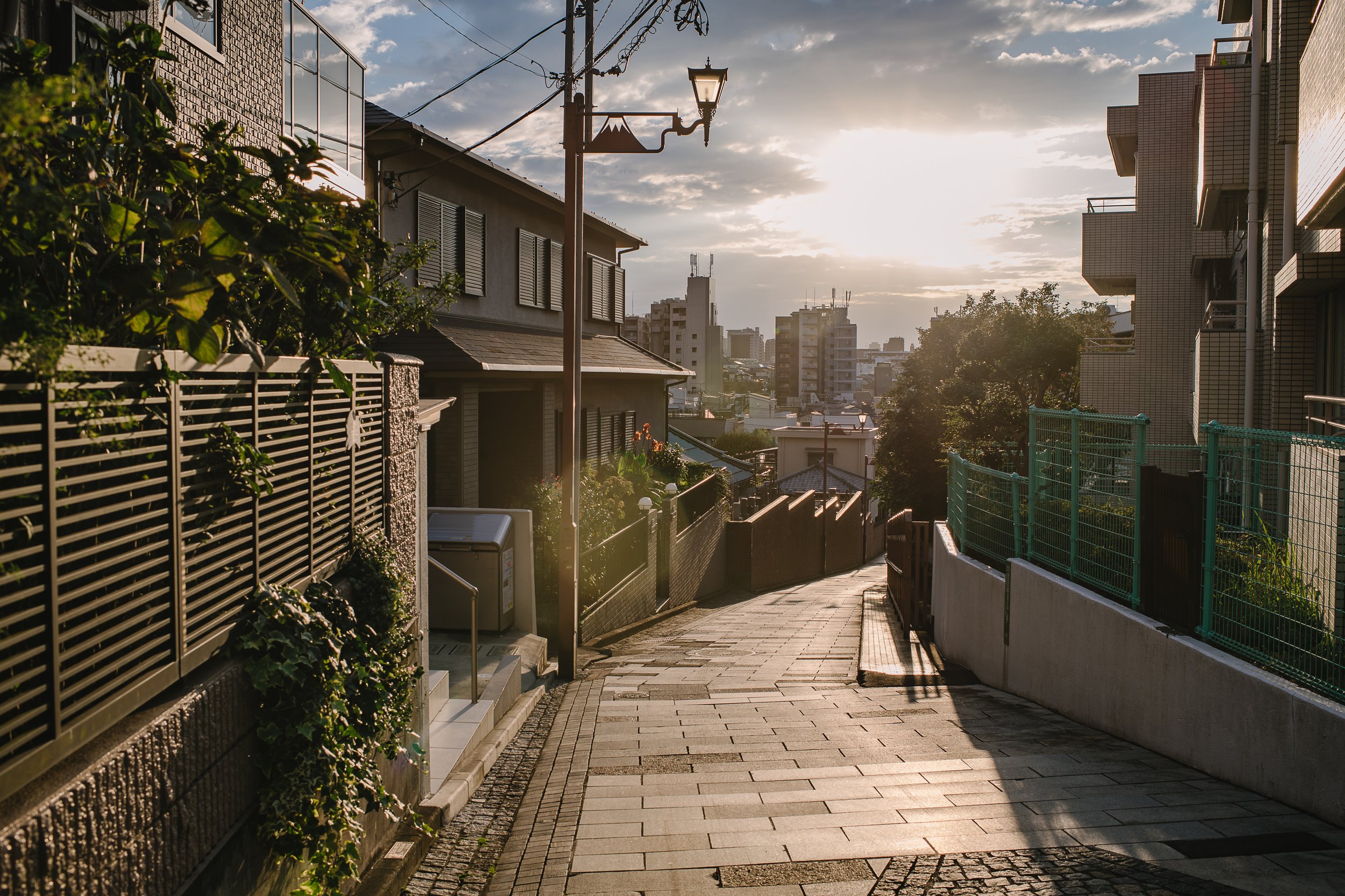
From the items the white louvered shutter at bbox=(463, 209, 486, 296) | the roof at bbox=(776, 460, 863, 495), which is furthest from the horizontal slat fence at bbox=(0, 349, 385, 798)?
the roof at bbox=(776, 460, 863, 495)

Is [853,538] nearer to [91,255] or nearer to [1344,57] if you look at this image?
[1344,57]

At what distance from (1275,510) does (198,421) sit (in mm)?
6303

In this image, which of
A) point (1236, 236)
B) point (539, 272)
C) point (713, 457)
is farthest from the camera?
point (713, 457)

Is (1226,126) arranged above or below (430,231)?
above

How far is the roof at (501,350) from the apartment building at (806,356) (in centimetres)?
12295

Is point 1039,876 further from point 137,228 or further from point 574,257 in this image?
point 574,257

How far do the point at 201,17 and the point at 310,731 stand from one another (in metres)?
6.43

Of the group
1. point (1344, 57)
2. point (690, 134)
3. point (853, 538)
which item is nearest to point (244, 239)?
point (1344, 57)

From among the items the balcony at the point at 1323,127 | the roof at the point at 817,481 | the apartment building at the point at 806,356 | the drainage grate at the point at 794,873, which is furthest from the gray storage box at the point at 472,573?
the apartment building at the point at 806,356

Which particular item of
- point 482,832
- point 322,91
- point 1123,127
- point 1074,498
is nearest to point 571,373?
point 322,91

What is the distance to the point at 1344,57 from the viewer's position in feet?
23.3

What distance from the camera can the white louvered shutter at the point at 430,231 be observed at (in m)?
14.7

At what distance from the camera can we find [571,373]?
11133 mm

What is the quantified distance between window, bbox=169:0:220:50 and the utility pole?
13.1ft
